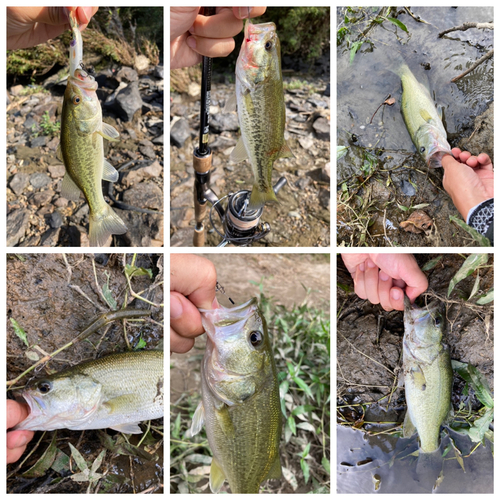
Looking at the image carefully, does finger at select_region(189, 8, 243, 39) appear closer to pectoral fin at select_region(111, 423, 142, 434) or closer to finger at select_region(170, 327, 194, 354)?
finger at select_region(170, 327, 194, 354)

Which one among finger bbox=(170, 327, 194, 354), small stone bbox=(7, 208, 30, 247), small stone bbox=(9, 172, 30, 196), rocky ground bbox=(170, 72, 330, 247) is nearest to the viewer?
finger bbox=(170, 327, 194, 354)

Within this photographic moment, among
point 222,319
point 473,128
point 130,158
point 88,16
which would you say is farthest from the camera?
point 130,158

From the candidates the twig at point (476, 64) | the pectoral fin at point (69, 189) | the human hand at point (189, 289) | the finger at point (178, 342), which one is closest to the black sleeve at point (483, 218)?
the twig at point (476, 64)

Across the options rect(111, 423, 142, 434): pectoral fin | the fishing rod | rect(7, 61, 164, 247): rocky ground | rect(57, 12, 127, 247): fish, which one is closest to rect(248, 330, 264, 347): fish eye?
the fishing rod

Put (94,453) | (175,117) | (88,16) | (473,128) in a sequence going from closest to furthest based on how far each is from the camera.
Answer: (88,16) < (94,453) < (473,128) < (175,117)
